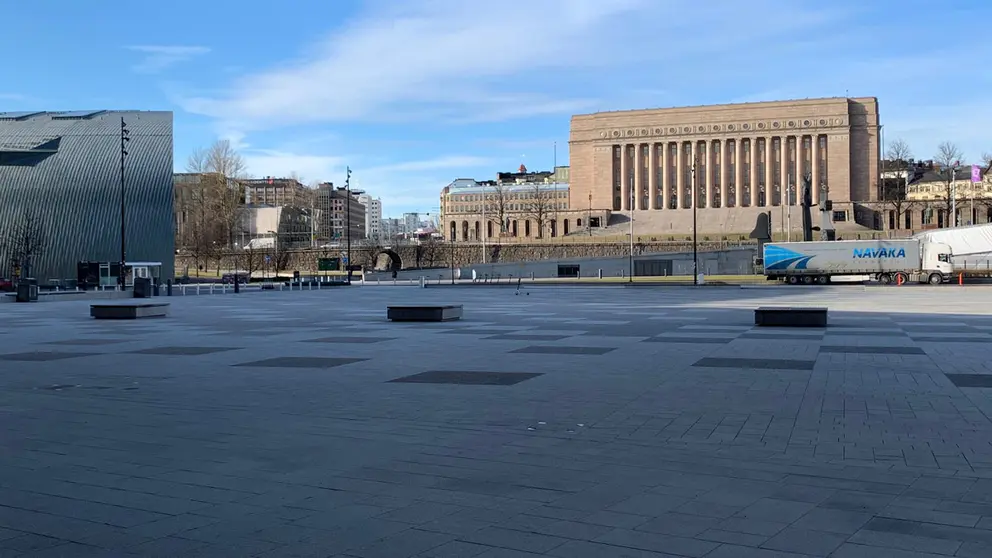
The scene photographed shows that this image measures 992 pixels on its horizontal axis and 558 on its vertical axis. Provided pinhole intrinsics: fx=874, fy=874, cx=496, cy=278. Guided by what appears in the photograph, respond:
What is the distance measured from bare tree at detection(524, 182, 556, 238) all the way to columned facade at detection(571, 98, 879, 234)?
23.4ft

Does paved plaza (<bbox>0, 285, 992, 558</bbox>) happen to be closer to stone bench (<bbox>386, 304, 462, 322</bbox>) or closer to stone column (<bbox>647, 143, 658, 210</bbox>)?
stone bench (<bbox>386, 304, 462, 322</bbox>)

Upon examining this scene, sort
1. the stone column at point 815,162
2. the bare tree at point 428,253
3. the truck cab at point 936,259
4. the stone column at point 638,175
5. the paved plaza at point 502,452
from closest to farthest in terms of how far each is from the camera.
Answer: the paved plaza at point 502,452 → the truck cab at point 936,259 → the bare tree at point 428,253 → the stone column at point 815,162 → the stone column at point 638,175

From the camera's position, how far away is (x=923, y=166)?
177 m

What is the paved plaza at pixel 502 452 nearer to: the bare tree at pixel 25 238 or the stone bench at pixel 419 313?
the stone bench at pixel 419 313

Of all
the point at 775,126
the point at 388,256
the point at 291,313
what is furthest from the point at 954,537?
the point at 775,126

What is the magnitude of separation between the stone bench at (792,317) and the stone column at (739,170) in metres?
116

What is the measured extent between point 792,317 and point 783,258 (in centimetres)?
4554

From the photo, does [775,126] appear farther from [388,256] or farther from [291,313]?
[291,313]

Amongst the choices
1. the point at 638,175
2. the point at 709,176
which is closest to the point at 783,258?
the point at 709,176

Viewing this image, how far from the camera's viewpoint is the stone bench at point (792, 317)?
73.7 ft

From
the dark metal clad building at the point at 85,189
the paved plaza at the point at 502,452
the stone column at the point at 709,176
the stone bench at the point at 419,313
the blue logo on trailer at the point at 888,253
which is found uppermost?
the stone column at the point at 709,176

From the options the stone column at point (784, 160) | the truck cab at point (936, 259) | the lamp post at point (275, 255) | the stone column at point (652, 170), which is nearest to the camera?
the truck cab at point (936, 259)

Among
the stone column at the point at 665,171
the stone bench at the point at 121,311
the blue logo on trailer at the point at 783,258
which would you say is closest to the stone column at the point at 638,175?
the stone column at the point at 665,171

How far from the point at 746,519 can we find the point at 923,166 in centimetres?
19241
